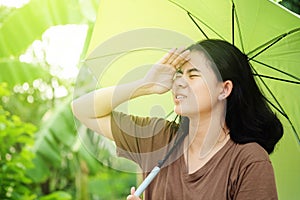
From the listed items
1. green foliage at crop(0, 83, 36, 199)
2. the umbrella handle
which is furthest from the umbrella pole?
green foliage at crop(0, 83, 36, 199)

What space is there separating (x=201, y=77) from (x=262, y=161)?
32 centimetres

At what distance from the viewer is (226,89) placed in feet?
6.84

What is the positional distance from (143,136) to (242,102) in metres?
0.36

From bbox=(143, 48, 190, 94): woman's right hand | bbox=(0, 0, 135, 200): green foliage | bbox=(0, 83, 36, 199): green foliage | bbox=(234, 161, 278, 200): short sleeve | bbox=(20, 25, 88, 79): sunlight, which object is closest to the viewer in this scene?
bbox=(234, 161, 278, 200): short sleeve

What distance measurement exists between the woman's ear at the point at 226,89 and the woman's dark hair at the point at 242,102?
0.01 meters

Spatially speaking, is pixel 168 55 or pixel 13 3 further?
pixel 13 3

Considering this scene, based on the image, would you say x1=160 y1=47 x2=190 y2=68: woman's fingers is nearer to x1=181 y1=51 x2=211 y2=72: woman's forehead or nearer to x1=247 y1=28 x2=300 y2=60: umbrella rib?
x1=181 y1=51 x2=211 y2=72: woman's forehead

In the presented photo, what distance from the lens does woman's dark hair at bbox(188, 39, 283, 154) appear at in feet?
6.79

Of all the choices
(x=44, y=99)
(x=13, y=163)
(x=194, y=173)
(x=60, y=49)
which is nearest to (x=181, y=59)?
(x=194, y=173)

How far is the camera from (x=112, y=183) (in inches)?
269

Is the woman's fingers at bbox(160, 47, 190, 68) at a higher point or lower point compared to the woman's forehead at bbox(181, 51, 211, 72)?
higher

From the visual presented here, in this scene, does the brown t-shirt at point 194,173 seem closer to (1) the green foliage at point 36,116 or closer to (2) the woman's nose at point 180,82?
(2) the woman's nose at point 180,82

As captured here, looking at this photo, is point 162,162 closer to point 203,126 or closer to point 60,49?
point 203,126

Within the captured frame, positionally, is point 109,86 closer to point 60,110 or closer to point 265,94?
point 265,94
